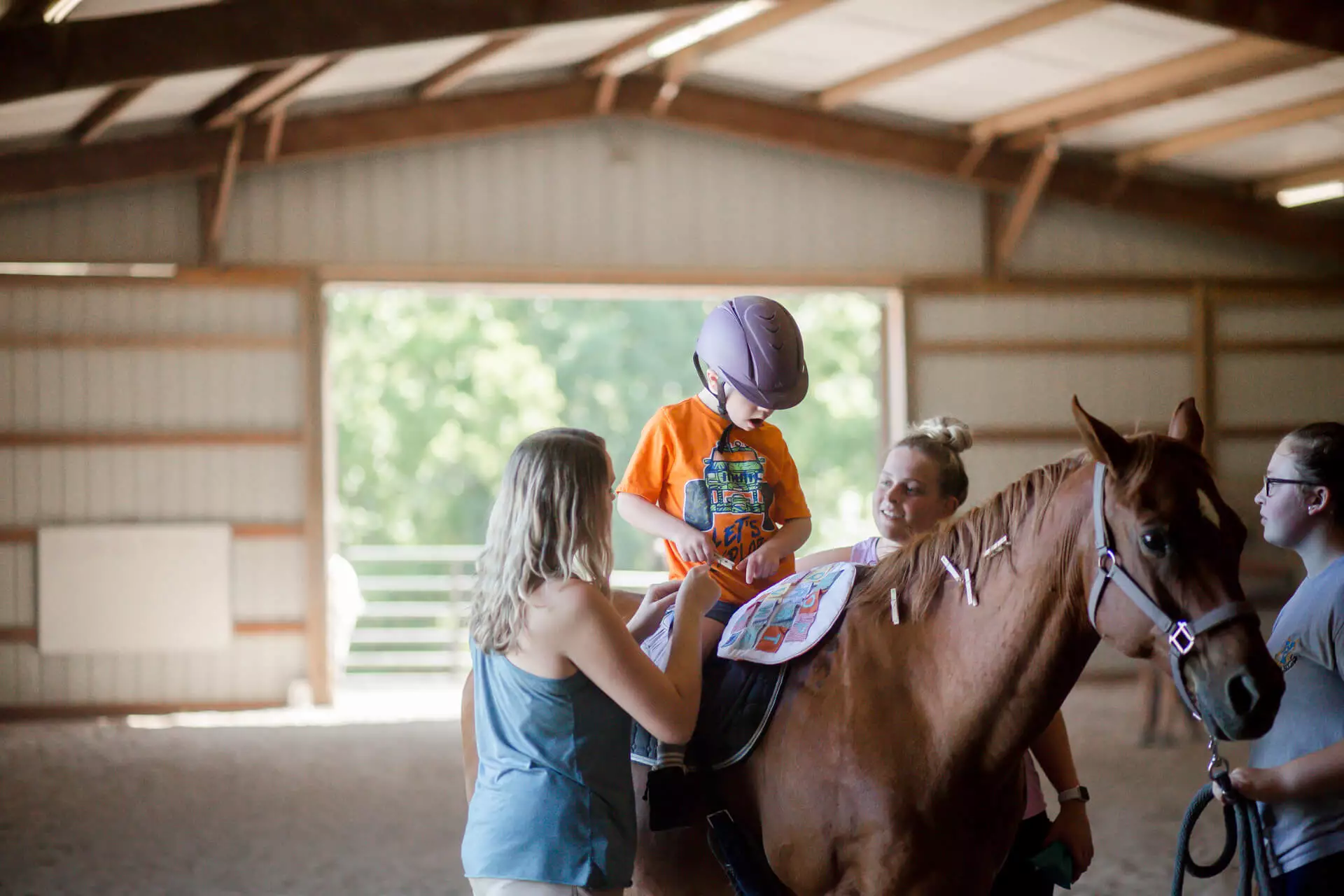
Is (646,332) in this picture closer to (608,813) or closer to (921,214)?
(921,214)

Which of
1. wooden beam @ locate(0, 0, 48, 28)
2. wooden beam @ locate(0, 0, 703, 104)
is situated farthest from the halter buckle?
wooden beam @ locate(0, 0, 48, 28)

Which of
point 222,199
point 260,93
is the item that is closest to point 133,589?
point 222,199

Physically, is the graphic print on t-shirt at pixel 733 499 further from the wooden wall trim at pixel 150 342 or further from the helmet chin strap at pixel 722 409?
the wooden wall trim at pixel 150 342

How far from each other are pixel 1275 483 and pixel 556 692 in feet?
3.76

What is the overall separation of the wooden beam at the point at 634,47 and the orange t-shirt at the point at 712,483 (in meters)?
5.47

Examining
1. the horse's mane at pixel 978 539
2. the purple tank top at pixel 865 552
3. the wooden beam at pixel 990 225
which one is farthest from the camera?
the wooden beam at pixel 990 225

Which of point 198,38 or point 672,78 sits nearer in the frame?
point 198,38

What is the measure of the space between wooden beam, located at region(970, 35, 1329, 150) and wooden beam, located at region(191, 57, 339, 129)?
4.77 metres

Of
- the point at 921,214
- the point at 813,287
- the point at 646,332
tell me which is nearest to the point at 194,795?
the point at 813,287

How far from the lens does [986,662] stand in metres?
1.72

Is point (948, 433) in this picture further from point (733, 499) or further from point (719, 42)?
point (719, 42)

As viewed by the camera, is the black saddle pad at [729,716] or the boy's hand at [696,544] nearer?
the black saddle pad at [729,716]

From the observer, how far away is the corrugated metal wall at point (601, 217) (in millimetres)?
8773

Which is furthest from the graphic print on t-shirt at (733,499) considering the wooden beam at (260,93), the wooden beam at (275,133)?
the wooden beam at (275,133)
